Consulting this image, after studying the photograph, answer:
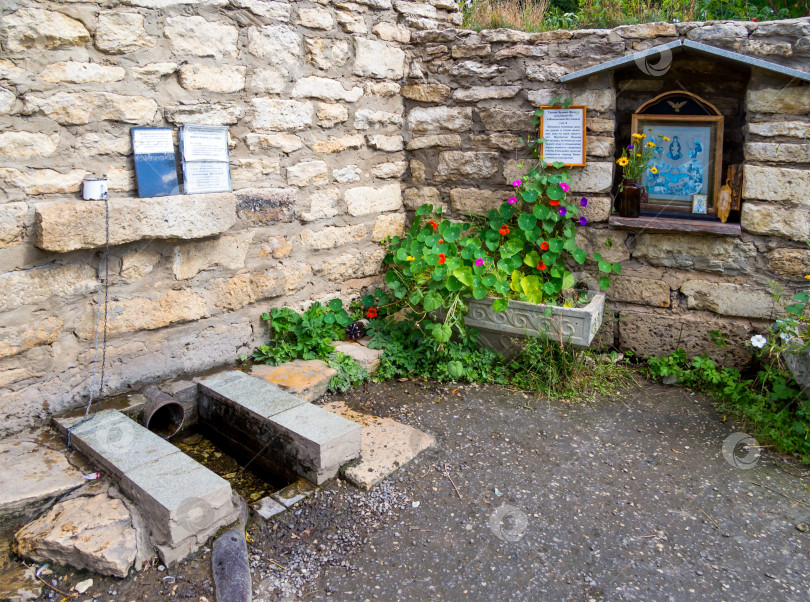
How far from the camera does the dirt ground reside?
2.22 metres

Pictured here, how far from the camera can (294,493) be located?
2701 millimetres

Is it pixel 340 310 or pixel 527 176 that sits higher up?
pixel 527 176

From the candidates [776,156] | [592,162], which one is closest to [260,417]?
[592,162]

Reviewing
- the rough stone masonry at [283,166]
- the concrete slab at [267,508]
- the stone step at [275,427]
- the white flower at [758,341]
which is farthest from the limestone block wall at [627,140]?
the concrete slab at [267,508]

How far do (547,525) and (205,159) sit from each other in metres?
2.48

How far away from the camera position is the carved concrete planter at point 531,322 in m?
3.70

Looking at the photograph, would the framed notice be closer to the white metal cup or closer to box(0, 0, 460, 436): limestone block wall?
box(0, 0, 460, 436): limestone block wall

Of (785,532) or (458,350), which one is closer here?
(785,532)

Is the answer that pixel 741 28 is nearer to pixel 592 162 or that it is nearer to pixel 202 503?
pixel 592 162

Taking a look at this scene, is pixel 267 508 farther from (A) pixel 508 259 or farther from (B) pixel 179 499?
(A) pixel 508 259

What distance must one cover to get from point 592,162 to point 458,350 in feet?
4.85

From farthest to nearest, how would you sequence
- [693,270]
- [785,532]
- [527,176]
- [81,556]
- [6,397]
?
[527,176] → [693,270] → [6,397] → [785,532] → [81,556]

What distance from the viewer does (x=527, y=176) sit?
4.09m

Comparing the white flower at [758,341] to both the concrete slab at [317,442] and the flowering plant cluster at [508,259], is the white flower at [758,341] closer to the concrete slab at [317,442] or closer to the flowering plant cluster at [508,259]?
the flowering plant cluster at [508,259]
